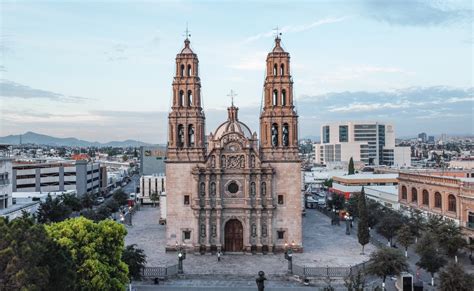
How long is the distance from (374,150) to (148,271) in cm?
13571

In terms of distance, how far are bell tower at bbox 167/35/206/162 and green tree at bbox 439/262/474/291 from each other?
2584 centimetres

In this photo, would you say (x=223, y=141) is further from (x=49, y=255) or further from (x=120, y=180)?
(x=120, y=180)

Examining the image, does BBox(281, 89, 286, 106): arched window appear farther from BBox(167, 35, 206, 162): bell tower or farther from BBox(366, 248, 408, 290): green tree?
BBox(366, 248, 408, 290): green tree

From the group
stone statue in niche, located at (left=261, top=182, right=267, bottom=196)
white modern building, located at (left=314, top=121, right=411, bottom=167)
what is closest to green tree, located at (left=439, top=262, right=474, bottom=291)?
stone statue in niche, located at (left=261, top=182, right=267, bottom=196)

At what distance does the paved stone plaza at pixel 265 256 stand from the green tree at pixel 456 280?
14.0m

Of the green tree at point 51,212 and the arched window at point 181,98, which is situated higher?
the arched window at point 181,98

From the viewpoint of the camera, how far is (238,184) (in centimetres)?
4578

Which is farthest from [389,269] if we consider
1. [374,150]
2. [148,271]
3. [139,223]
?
[374,150]

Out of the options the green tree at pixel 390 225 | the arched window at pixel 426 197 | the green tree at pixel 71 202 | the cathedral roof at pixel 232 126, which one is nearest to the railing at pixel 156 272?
the cathedral roof at pixel 232 126

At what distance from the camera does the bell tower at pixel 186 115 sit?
46.1 meters

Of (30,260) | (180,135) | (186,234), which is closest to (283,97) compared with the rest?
(180,135)

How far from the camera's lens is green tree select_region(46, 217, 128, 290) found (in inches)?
966

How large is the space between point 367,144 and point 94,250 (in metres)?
142

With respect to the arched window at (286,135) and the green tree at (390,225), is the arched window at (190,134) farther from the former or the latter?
the green tree at (390,225)
